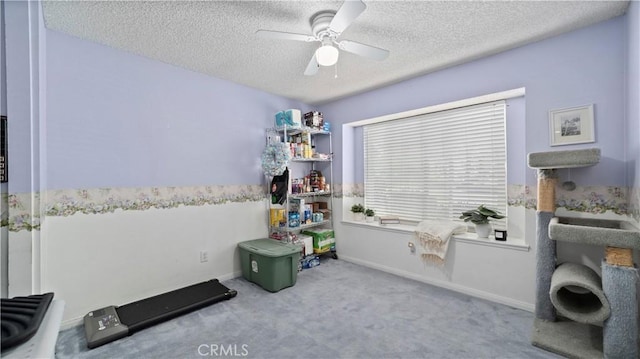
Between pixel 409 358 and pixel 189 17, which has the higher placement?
pixel 189 17

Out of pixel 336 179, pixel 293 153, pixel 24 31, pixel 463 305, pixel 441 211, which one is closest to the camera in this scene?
pixel 24 31

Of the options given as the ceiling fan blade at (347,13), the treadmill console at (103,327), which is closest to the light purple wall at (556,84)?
the ceiling fan blade at (347,13)

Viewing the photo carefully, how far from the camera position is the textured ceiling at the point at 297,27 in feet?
5.97

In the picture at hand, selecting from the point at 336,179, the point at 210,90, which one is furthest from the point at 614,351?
the point at 210,90

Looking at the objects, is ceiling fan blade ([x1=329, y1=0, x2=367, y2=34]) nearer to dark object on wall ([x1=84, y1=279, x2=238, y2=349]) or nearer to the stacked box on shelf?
dark object on wall ([x1=84, y1=279, x2=238, y2=349])

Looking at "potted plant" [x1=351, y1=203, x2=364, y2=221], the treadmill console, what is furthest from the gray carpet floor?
"potted plant" [x1=351, y1=203, x2=364, y2=221]

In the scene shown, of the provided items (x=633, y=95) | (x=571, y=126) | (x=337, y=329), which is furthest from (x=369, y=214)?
(x=633, y=95)

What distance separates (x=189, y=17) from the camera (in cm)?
192

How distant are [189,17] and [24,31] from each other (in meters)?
1.09

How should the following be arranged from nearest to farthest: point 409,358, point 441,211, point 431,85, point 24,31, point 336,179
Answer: point 24,31 < point 409,358 < point 431,85 < point 441,211 < point 336,179

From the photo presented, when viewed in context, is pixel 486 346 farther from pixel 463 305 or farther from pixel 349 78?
pixel 349 78

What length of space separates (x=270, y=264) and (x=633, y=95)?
10.2 ft

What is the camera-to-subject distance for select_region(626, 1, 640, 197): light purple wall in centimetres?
167

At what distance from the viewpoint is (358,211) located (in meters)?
3.76
